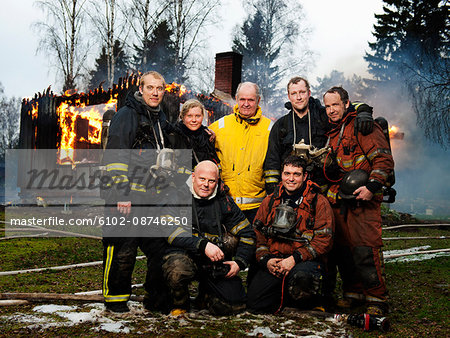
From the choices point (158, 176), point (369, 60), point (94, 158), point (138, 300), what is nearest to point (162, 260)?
point (138, 300)

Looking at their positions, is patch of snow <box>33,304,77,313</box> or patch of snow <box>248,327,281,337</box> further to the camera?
patch of snow <box>33,304,77,313</box>

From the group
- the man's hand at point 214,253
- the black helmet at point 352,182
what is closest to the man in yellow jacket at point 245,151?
the man's hand at point 214,253

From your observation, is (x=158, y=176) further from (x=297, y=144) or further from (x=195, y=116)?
(x=297, y=144)

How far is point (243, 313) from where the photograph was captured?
3982 millimetres

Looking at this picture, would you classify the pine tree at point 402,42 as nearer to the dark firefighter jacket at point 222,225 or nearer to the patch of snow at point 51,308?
the dark firefighter jacket at point 222,225

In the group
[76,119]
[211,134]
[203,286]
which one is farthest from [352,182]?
[76,119]

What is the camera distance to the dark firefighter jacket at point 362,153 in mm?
4035

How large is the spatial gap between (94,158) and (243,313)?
36.3ft

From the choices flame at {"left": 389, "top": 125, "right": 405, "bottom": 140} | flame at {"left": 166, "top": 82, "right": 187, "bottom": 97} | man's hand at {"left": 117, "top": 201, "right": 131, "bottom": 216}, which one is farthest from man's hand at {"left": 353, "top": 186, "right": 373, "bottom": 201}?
flame at {"left": 389, "top": 125, "right": 405, "bottom": 140}

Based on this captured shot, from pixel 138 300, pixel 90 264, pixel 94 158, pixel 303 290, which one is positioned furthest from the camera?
pixel 94 158

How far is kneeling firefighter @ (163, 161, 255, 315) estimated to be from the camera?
12.7 ft

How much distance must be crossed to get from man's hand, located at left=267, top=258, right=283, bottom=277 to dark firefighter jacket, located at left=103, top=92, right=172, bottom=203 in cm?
148

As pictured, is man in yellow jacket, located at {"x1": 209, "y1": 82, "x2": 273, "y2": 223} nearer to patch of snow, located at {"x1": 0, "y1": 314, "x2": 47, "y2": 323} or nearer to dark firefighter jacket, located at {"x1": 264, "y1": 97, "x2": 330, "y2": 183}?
dark firefighter jacket, located at {"x1": 264, "y1": 97, "x2": 330, "y2": 183}

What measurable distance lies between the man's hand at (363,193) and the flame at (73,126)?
1087 cm
